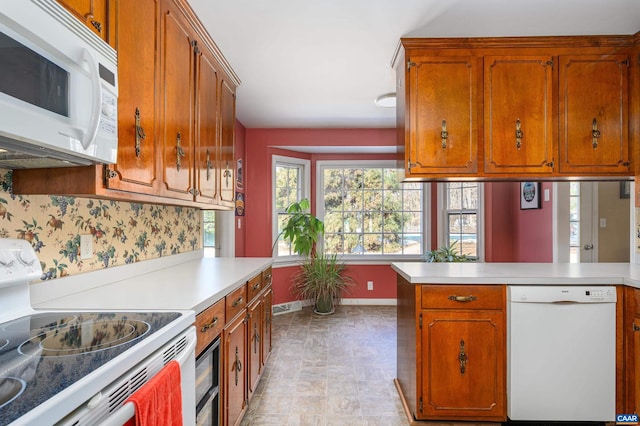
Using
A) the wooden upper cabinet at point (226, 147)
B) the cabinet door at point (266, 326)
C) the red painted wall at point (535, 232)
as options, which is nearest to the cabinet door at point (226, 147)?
the wooden upper cabinet at point (226, 147)

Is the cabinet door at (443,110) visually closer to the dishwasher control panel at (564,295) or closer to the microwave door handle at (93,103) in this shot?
the dishwasher control panel at (564,295)

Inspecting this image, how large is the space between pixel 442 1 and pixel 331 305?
11.7 feet

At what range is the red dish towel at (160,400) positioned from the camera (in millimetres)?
821

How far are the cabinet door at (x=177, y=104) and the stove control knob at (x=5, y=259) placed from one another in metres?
0.68

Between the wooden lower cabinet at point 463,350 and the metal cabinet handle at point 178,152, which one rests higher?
the metal cabinet handle at point 178,152

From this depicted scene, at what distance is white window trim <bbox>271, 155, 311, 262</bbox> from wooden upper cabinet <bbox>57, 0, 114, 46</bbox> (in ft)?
11.2

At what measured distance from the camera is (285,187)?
4.93m

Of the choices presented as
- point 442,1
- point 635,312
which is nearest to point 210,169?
point 442,1

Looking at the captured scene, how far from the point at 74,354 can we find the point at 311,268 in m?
3.82

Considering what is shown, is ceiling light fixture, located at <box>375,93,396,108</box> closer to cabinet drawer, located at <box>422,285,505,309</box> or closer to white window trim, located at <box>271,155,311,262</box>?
white window trim, located at <box>271,155,311,262</box>

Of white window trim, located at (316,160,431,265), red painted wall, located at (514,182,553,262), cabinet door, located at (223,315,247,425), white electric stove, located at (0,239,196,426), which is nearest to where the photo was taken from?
white electric stove, located at (0,239,196,426)

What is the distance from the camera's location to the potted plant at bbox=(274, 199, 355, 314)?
4.52m

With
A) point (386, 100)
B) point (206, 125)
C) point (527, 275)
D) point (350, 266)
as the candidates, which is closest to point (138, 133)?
point (206, 125)

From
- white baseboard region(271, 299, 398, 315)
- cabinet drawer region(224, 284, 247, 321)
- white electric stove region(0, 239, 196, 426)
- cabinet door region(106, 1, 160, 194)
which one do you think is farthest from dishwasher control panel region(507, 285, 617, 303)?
white baseboard region(271, 299, 398, 315)
